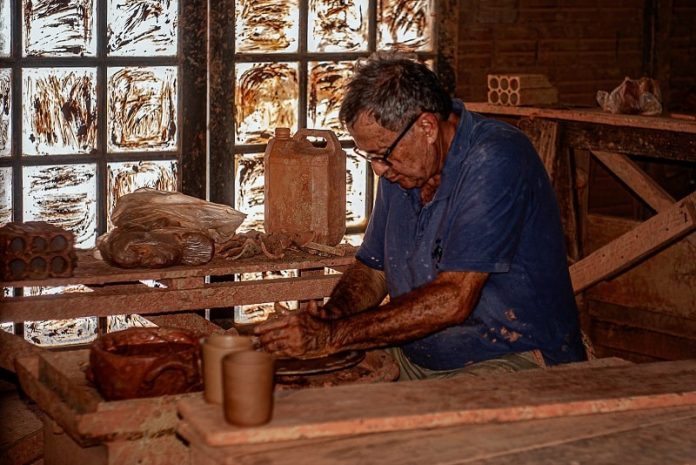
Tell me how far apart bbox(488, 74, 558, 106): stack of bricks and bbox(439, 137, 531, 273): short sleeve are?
9.56 ft

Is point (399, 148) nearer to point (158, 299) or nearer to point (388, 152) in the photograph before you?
point (388, 152)

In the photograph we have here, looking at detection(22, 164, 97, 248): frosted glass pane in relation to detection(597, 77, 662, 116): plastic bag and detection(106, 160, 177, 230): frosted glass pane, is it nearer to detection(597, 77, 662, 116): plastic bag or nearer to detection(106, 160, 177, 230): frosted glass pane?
detection(106, 160, 177, 230): frosted glass pane

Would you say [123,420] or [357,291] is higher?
[357,291]

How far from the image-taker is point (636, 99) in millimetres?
6500

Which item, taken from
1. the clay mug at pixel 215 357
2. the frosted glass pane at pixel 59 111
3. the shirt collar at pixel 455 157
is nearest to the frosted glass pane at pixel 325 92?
the frosted glass pane at pixel 59 111

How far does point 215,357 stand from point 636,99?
4.08 m

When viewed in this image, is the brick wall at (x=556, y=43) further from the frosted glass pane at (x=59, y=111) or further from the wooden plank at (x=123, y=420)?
the wooden plank at (x=123, y=420)

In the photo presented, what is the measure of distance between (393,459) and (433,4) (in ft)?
15.4

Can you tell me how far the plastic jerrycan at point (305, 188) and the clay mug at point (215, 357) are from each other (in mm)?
2488

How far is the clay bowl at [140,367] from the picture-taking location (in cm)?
343

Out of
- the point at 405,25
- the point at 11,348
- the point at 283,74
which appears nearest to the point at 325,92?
the point at 283,74

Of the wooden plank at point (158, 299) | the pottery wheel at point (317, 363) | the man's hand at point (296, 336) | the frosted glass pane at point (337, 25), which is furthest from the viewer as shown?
the frosted glass pane at point (337, 25)

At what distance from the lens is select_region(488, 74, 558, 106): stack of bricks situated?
681 centimetres

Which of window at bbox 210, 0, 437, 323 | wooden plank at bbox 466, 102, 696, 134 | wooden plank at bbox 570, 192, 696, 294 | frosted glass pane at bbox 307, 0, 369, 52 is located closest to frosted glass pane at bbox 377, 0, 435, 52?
window at bbox 210, 0, 437, 323
